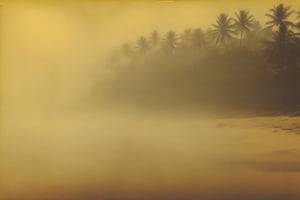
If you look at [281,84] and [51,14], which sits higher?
[51,14]

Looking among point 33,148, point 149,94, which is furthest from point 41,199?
point 149,94

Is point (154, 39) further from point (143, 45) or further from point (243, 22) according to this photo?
point (243, 22)

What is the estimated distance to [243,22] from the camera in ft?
3.85

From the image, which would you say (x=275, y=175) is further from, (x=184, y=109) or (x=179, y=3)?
(x=179, y=3)

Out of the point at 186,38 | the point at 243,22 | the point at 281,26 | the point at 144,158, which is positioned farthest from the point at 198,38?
the point at 144,158

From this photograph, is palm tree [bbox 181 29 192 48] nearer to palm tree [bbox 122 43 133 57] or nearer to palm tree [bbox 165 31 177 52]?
palm tree [bbox 165 31 177 52]

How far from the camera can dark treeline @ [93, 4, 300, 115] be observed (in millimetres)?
1155

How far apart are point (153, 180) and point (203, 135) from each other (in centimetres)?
20

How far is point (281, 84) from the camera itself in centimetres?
116

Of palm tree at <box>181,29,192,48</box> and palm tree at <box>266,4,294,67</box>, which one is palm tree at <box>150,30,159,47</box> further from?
palm tree at <box>266,4,294,67</box>

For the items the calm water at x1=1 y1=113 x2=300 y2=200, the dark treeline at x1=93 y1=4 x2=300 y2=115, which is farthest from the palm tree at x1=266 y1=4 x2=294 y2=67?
the calm water at x1=1 y1=113 x2=300 y2=200

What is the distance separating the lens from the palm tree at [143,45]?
3.85 feet

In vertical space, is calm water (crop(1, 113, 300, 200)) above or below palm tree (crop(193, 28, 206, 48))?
below

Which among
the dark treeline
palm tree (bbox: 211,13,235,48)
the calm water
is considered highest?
palm tree (bbox: 211,13,235,48)
